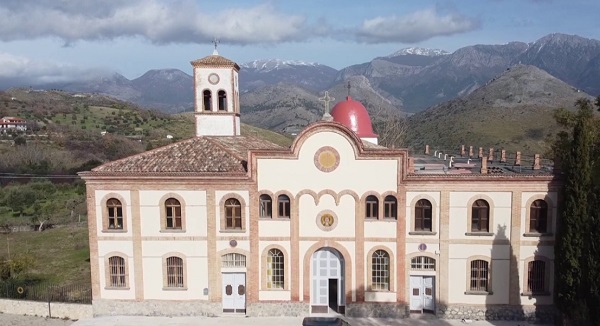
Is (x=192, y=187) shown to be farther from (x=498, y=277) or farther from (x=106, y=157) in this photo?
(x=106, y=157)

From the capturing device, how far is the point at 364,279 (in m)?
25.6

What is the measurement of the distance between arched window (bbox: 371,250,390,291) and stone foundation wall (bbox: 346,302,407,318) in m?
0.92

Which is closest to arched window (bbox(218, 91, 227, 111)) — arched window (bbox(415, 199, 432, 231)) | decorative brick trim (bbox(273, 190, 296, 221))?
decorative brick trim (bbox(273, 190, 296, 221))

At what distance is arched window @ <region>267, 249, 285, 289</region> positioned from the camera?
1021 inches

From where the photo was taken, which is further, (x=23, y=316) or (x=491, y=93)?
(x=491, y=93)

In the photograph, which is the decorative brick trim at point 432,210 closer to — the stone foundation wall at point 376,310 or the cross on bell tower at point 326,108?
the stone foundation wall at point 376,310

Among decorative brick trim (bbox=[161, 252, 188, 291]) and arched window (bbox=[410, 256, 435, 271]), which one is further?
decorative brick trim (bbox=[161, 252, 188, 291])

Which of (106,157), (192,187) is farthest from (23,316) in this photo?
(106,157)

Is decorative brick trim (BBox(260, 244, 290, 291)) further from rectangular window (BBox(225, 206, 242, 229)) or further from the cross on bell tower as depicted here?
the cross on bell tower

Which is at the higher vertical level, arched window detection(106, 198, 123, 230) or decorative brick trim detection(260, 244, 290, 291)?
arched window detection(106, 198, 123, 230)

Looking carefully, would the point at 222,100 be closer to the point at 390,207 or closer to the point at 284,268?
the point at 284,268

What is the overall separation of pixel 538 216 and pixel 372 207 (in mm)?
8703

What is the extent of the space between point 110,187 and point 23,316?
30.1ft

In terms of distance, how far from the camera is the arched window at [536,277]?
24.8m
